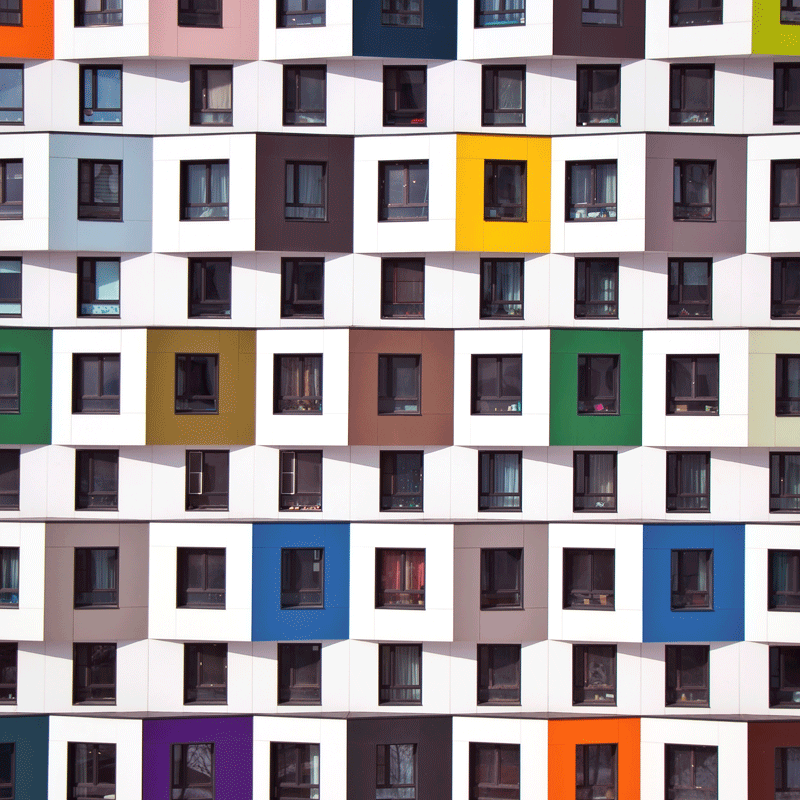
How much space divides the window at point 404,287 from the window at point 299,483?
437 cm

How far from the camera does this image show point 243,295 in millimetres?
21469

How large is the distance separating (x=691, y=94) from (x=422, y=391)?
1032cm

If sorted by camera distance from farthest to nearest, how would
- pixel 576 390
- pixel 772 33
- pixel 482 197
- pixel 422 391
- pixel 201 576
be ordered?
pixel 201 576 → pixel 422 391 → pixel 576 390 → pixel 482 197 → pixel 772 33

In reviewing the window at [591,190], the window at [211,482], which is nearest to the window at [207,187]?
the window at [211,482]

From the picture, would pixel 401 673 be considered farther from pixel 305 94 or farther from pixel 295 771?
pixel 305 94

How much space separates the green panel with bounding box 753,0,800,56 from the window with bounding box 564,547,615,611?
13236 mm

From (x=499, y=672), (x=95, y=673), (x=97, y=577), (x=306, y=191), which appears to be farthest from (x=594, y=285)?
(x=95, y=673)

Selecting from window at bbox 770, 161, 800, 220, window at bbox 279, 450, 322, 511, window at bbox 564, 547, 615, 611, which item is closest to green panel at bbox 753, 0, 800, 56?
window at bbox 770, 161, 800, 220

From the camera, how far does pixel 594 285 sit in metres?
21.6

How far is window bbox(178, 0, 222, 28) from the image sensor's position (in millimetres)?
21250

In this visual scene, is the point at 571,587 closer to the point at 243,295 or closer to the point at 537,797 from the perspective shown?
the point at 537,797

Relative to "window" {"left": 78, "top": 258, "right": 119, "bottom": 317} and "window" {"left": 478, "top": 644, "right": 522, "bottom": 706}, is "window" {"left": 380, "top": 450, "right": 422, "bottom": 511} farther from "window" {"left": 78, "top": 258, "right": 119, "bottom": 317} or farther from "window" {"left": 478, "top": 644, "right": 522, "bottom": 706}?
"window" {"left": 78, "top": 258, "right": 119, "bottom": 317}

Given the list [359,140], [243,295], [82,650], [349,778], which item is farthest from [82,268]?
[349,778]

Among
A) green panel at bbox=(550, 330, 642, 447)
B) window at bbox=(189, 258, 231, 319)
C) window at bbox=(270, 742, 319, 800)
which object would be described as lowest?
window at bbox=(270, 742, 319, 800)
